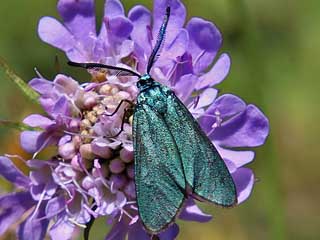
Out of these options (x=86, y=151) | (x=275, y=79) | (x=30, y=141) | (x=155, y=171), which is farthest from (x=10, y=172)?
(x=275, y=79)

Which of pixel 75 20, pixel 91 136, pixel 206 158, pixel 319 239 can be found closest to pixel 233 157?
pixel 206 158

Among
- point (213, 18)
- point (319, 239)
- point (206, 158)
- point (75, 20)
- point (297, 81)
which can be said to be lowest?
point (319, 239)

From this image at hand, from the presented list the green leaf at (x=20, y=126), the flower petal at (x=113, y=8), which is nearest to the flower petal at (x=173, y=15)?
the flower petal at (x=113, y=8)

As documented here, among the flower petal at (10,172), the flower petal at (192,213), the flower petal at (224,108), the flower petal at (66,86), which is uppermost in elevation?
the flower petal at (66,86)

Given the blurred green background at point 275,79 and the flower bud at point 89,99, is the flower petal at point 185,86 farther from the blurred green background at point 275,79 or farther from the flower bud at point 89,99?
the blurred green background at point 275,79

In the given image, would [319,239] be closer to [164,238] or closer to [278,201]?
[278,201]

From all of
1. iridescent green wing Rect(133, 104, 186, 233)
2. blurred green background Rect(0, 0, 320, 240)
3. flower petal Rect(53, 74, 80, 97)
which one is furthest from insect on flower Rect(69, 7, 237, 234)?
blurred green background Rect(0, 0, 320, 240)
